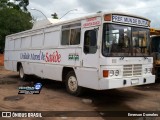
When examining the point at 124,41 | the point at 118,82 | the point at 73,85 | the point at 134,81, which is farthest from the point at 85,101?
the point at 124,41

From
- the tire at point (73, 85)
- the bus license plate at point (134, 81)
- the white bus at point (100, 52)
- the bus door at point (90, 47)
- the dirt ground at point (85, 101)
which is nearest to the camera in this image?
the dirt ground at point (85, 101)

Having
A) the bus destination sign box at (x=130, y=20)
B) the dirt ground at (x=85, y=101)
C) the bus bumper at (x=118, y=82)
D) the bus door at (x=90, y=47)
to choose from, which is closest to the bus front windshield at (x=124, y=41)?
the bus destination sign box at (x=130, y=20)

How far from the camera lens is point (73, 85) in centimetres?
1015

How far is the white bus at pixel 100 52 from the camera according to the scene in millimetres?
8438

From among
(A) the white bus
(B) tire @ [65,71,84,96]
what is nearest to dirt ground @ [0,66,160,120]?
(B) tire @ [65,71,84,96]

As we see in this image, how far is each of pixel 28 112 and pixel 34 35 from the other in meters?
6.60

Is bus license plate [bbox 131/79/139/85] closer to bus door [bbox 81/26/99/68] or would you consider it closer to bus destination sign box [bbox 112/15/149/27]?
bus door [bbox 81/26/99/68]

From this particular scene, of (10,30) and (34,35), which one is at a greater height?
(10,30)

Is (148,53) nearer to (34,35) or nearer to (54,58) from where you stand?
(54,58)

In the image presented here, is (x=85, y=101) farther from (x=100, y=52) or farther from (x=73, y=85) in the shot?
(x=100, y=52)

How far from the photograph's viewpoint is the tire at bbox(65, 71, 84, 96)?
32.2 ft

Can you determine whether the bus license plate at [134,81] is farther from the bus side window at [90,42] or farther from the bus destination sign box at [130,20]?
the bus destination sign box at [130,20]

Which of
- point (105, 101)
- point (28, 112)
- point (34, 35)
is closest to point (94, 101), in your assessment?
point (105, 101)

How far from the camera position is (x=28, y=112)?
7.74 m
